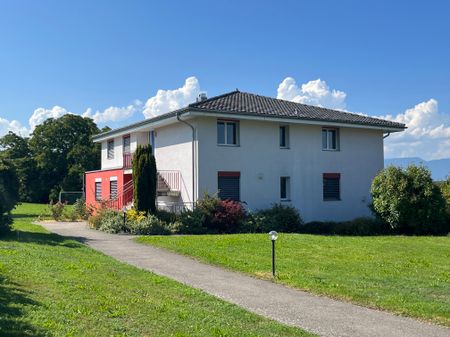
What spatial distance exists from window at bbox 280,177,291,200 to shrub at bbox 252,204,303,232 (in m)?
1.57

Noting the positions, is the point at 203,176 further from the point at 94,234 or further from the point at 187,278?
the point at 187,278

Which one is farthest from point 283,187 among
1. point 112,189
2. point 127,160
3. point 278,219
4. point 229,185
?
point 112,189

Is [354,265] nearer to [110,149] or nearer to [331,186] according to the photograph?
[331,186]

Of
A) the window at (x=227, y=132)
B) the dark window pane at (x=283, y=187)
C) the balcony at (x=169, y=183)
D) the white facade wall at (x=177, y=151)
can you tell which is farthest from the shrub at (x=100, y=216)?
the dark window pane at (x=283, y=187)

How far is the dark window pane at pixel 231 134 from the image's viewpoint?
79.5 feet

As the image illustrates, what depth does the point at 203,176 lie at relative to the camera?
75.9 ft

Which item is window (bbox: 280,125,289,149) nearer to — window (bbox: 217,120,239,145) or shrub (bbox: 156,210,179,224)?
window (bbox: 217,120,239,145)

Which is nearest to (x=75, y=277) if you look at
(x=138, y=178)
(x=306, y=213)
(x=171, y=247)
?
(x=171, y=247)

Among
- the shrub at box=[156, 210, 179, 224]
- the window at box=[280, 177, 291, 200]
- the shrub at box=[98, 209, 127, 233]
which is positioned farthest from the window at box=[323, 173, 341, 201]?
the shrub at box=[98, 209, 127, 233]

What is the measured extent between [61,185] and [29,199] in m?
6.59

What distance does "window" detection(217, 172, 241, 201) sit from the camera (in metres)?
23.8

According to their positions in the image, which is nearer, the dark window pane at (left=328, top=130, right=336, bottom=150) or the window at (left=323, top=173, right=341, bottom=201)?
the window at (left=323, top=173, right=341, bottom=201)

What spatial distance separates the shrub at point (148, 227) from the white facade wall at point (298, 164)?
3380mm

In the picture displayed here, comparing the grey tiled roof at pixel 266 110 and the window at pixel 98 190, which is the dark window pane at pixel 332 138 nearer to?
the grey tiled roof at pixel 266 110
